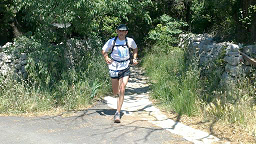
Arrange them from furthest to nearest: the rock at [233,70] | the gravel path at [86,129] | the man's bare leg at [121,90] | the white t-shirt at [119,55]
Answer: the rock at [233,70] → the white t-shirt at [119,55] → the man's bare leg at [121,90] → the gravel path at [86,129]

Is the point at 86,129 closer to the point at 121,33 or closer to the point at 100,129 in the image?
the point at 100,129

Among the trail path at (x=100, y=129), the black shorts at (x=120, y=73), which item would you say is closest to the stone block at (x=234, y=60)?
the trail path at (x=100, y=129)

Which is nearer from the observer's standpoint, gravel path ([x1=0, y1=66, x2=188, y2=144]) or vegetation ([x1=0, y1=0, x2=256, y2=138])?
gravel path ([x1=0, y1=66, x2=188, y2=144])

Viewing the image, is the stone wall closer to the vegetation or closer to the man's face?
the vegetation

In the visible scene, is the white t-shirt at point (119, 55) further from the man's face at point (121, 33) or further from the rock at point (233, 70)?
the rock at point (233, 70)

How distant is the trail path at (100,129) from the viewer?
503 centimetres

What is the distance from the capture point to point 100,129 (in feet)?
18.2

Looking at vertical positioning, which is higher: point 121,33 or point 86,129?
point 121,33

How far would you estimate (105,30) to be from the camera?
13789 millimetres

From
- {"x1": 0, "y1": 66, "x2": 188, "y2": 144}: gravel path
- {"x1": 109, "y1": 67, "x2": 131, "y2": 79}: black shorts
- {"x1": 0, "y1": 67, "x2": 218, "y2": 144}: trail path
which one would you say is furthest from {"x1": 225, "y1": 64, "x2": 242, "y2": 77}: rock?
{"x1": 109, "y1": 67, "x2": 131, "y2": 79}: black shorts

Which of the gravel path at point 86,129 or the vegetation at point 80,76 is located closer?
the gravel path at point 86,129

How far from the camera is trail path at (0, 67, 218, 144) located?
5031 mm

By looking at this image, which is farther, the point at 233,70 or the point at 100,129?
the point at 233,70

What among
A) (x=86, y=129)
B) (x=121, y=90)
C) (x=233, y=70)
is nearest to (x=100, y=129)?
(x=86, y=129)
